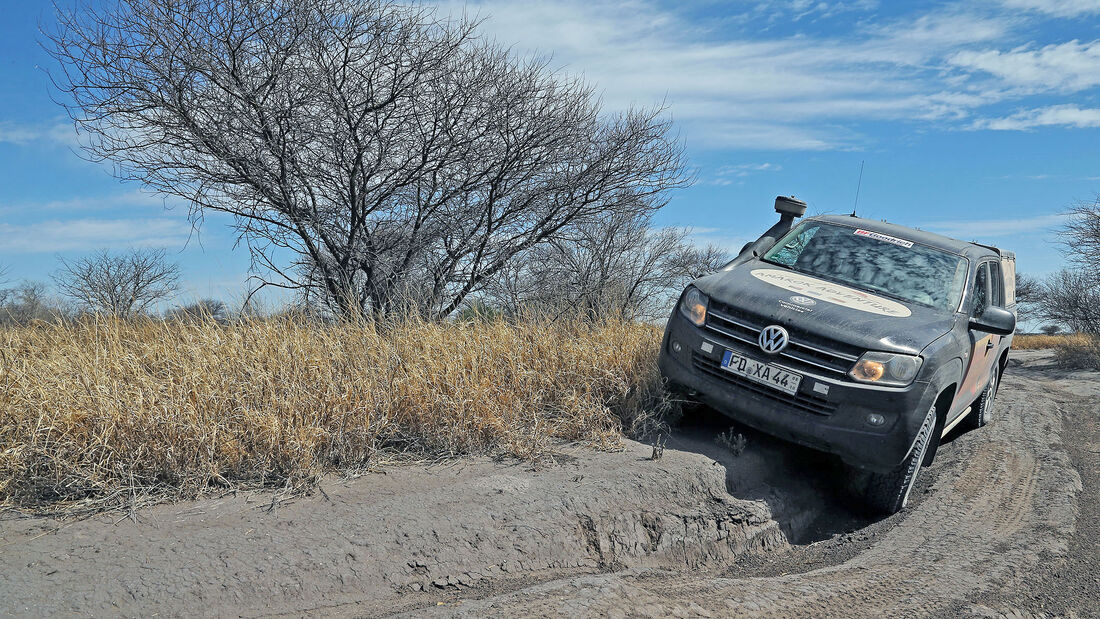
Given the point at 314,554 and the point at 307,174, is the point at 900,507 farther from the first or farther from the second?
the point at 307,174

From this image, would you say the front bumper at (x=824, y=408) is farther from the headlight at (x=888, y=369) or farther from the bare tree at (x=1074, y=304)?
the bare tree at (x=1074, y=304)

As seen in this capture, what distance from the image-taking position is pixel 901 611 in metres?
3.90

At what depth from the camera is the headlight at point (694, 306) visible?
5793 millimetres

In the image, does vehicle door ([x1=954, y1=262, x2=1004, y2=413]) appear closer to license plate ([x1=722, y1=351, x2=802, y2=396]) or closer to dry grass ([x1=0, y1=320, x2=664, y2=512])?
license plate ([x1=722, y1=351, x2=802, y2=396])

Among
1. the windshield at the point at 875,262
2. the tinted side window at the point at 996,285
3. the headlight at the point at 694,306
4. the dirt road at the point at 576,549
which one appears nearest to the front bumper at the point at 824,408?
the headlight at the point at 694,306

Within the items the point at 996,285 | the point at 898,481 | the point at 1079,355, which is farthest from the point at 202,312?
the point at 1079,355

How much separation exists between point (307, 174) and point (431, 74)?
226 centimetres

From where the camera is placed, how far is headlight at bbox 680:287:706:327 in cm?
579

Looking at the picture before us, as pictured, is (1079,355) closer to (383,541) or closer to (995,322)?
(995,322)

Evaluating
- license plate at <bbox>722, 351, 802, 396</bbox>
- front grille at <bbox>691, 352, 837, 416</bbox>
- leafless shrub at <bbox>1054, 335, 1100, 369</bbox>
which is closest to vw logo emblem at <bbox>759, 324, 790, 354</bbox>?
license plate at <bbox>722, 351, 802, 396</bbox>

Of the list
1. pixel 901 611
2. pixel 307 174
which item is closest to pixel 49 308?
pixel 307 174

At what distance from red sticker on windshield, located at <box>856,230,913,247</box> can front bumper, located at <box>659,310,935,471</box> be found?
1.95 m

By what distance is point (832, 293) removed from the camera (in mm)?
5832

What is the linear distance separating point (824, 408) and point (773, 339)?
0.58m
